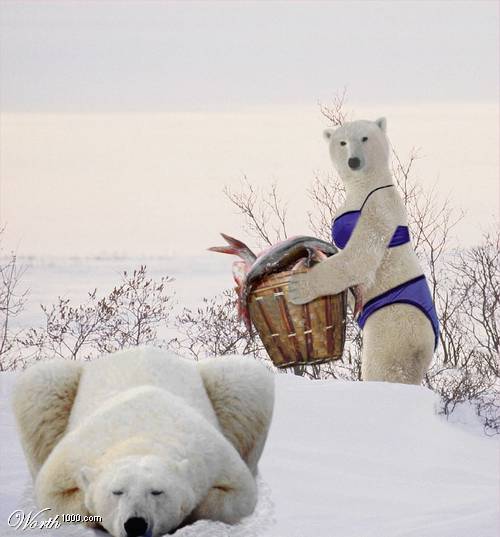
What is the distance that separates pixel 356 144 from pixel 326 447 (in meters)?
2.44

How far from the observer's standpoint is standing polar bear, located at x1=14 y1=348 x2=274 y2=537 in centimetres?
338

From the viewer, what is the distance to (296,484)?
4535mm

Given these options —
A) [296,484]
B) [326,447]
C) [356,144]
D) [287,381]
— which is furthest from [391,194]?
[296,484]

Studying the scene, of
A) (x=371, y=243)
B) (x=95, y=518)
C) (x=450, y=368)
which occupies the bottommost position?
(x=450, y=368)

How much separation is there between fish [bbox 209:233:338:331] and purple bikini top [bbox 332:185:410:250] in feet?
1.08

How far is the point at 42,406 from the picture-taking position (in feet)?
13.9

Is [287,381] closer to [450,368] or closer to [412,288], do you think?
[412,288]

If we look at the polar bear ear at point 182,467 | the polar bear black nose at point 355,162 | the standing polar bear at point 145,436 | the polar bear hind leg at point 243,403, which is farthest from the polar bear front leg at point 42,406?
the polar bear black nose at point 355,162

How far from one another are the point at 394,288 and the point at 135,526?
12.4ft

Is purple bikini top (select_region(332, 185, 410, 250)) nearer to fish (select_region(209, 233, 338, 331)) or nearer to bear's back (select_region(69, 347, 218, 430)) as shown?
fish (select_region(209, 233, 338, 331))

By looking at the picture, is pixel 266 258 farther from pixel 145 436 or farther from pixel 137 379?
pixel 145 436

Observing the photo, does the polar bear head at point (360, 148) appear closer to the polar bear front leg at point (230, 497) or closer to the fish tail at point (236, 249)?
the fish tail at point (236, 249)

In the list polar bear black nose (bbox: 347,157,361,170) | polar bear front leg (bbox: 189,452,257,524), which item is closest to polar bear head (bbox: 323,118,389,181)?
polar bear black nose (bbox: 347,157,361,170)

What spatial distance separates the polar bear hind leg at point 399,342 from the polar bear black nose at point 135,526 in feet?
12.1
